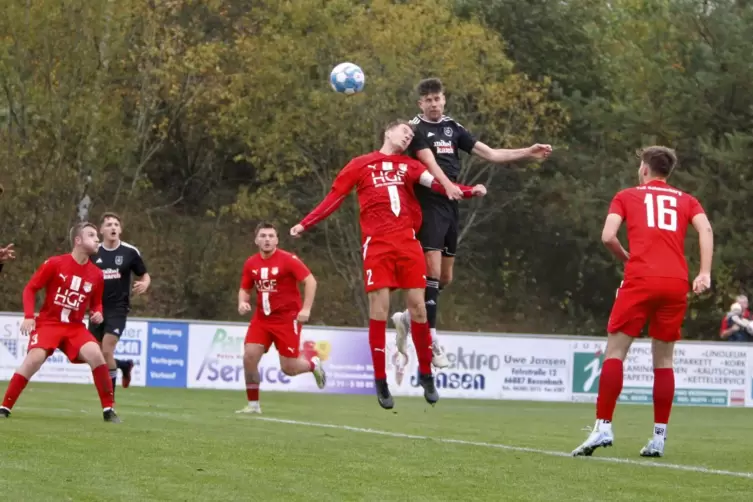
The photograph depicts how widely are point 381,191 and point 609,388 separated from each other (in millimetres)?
2659

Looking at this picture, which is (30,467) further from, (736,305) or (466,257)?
(466,257)

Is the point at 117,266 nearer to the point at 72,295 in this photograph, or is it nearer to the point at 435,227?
the point at 72,295

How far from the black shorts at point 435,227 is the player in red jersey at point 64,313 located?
3243 mm

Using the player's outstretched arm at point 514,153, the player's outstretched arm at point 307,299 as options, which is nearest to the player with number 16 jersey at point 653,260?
the player's outstretched arm at point 514,153

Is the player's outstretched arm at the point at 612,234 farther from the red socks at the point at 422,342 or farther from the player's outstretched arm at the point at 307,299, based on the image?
the player's outstretched arm at the point at 307,299

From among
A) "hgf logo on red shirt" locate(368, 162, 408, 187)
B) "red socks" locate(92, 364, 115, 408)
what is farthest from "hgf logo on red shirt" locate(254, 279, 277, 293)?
"hgf logo on red shirt" locate(368, 162, 408, 187)

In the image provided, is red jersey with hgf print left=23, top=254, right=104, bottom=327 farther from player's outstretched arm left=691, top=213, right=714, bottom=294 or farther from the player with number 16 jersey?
player's outstretched arm left=691, top=213, right=714, bottom=294

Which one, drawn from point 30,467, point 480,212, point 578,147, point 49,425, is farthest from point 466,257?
point 30,467

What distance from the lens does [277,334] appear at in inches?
691

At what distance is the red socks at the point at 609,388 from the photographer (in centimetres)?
1042

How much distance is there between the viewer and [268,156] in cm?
3969

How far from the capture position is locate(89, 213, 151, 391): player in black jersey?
1742cm

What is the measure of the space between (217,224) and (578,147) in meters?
10.9

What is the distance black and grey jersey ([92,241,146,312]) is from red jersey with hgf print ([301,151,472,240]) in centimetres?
578
